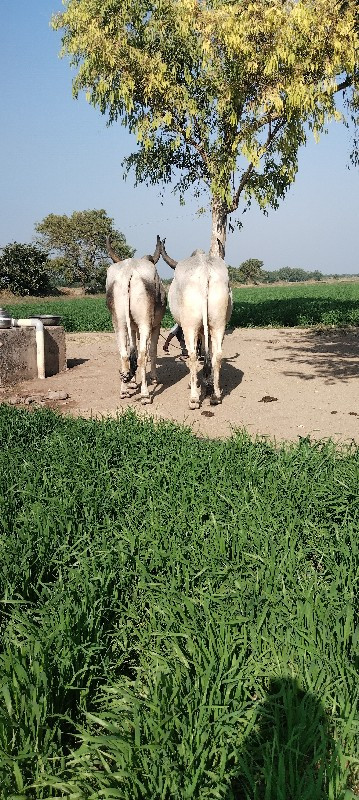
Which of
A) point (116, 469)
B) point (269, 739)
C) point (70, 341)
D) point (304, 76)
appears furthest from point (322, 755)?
point (304, 76)

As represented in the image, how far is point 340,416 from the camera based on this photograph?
7.15m

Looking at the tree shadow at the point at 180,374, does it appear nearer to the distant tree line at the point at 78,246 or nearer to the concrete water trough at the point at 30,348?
the concrete water trough at the point at 30,348

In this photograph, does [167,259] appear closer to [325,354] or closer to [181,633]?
[325,354]

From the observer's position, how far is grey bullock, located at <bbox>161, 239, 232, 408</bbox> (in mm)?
7676

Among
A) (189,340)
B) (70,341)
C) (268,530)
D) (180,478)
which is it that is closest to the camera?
(268,530)

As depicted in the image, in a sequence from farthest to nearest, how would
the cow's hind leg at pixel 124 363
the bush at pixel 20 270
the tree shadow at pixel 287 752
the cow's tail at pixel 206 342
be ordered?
the bush at pixel 20 270
the cow's hind leg at pixel 124 363
the cow's tail at pixel 206 342
the tree shadow at pixel 287 752

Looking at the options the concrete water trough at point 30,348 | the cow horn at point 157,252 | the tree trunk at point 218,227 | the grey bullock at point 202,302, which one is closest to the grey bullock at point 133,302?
the grey bullock at point 202,302

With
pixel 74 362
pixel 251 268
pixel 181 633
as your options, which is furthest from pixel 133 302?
pixel 251 268

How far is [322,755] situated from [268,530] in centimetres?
158

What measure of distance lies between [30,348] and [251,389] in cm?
397

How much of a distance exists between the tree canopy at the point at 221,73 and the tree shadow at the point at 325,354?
3447 millimetres

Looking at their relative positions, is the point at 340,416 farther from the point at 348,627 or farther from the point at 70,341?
the point at 70,341

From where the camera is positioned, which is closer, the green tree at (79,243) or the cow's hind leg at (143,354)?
the cow's hind leg at (143,354)

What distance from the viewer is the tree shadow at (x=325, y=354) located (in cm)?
1003
